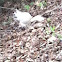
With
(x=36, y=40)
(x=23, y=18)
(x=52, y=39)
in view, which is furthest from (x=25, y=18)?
(x=52, y=39)

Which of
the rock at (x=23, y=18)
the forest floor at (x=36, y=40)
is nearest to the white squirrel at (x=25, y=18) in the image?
the rock at (x=23, y=18)

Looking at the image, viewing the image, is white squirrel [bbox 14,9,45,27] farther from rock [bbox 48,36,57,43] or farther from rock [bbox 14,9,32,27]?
rock [bbox 48,36,57,43]

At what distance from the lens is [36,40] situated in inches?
193

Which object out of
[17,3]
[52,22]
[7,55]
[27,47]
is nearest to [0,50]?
[7,55]

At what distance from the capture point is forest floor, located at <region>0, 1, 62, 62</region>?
4.50 meters

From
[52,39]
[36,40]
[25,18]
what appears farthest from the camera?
[25,18]

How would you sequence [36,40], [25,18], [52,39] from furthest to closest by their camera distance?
[25,18] < [36,40] < [52,39]

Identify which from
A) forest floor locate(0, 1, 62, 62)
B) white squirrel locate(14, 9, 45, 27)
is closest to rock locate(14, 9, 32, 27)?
white squirrel locate(14, 9, 45, 27)

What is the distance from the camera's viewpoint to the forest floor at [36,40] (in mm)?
4496

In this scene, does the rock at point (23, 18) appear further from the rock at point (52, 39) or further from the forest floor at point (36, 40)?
the rock at point (52, 39)

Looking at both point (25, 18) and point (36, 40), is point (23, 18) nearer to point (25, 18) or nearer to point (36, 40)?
point (25, 18)

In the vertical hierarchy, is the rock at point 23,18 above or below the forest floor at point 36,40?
above

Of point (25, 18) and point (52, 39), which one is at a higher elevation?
point (25, 18)

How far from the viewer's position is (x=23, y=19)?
20.1 feet
